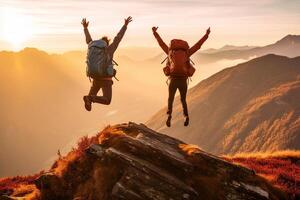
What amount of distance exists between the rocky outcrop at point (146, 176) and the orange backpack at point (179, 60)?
2.96 meters

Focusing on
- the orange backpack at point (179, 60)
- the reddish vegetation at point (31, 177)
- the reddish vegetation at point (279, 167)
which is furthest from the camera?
the reddish vegetation at point (279, 167)

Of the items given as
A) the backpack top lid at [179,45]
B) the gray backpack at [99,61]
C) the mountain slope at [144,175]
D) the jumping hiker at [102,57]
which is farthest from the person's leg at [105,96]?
the backpack top lid at [179,45]

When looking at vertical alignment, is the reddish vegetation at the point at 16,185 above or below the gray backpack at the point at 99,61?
below

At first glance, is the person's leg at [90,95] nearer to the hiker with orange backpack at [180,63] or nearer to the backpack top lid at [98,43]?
the backpack top lid at [98,43]

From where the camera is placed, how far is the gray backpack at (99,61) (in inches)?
508

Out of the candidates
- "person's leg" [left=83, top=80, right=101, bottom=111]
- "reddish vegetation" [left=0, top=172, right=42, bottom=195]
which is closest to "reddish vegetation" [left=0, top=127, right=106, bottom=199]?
"reddish vegetation" [left=0, top=172, right=42, bottom=195]

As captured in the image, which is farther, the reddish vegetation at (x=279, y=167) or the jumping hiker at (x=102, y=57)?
the reddish vegetation at (x=279, y=167)

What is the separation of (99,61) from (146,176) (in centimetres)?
428

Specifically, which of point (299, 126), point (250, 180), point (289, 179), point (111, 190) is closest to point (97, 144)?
point (111, 190)

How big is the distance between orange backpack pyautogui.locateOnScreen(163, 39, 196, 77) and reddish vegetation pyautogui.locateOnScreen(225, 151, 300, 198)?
5.78m

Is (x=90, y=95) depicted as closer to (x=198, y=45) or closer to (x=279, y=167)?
(x=198, y=45)

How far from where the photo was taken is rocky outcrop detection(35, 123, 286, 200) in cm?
1241

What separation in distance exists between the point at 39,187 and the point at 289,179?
10581mm

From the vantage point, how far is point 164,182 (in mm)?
12656
